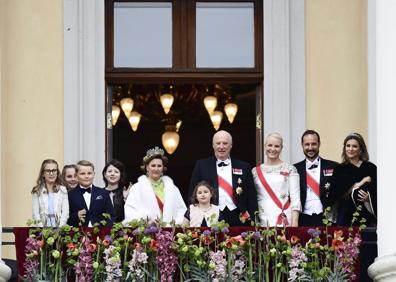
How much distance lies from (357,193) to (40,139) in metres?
4.84

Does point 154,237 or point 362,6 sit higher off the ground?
point 362,6

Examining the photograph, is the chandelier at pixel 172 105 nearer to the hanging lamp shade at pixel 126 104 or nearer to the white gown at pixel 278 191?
the hanging lamp shade at pixel 126 104

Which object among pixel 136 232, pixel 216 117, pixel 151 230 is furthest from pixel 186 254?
pixel 216 117

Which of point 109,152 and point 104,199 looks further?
point 109,152

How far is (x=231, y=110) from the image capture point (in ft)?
104

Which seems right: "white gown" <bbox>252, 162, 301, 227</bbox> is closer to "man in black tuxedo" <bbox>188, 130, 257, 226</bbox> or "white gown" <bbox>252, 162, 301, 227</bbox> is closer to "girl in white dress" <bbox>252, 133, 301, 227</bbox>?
"girl in white dress" <bbox>252, 133, 301, 227</bbox>

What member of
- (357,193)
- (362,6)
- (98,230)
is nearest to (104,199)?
(98,230)

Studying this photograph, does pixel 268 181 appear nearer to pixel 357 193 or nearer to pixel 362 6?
pixel 357 193

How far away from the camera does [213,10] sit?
2784 centimetres

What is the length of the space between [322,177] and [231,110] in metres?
Result: 6.98

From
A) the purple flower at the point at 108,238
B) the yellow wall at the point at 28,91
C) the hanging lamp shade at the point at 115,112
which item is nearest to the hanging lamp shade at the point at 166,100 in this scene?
the hanging lamp shade at the point at 115,112

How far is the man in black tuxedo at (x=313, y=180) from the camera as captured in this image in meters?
24.6

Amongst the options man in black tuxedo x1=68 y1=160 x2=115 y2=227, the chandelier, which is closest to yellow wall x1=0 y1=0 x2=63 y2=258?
man in black tuxedo x1=68 y1=160 x2=115 y2=227

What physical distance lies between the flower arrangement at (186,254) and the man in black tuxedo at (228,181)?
880mm
